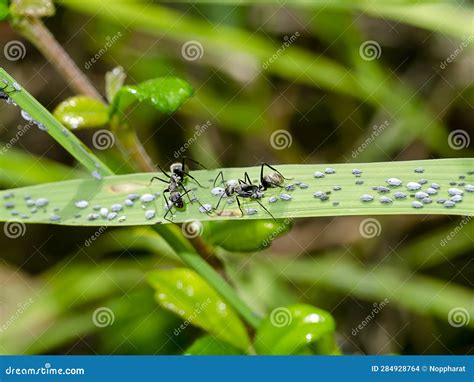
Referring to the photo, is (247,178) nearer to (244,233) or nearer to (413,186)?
(244,233)

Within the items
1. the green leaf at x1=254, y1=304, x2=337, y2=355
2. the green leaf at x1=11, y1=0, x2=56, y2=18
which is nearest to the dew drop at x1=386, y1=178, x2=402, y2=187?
the green leaf at x1=254, y1=304, x2=337, y2=355

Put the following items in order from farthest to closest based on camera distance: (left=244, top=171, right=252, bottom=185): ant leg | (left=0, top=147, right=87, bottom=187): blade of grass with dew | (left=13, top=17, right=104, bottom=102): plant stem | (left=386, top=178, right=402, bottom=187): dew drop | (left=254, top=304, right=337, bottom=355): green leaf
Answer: (left=0, top=147, right=87, bottom=187): blade of grass with dew → (left=13, top=17, right=104, bottom=102): plant stem → (left=244, top=171, right=252, bottom=185): ant leg → (left=386, top=178, right=402, bottom=187): dew drop → (left=254, top=304, right=337, bottom=355): green leaf

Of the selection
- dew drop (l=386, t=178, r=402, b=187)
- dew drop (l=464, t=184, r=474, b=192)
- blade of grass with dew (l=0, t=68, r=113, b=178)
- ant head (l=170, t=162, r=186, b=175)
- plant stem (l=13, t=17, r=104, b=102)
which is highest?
plant stem (l=13, t=17, r=104, b=102)

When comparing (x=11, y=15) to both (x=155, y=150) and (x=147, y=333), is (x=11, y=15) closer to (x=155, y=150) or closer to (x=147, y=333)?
(x=155, y=150)

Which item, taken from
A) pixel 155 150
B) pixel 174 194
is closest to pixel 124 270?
pixel 155 150

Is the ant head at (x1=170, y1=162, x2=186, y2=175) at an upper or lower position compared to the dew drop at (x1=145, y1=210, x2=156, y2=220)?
upper

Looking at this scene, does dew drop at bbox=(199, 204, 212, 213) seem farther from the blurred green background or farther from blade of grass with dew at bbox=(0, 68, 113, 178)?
the blurred green background

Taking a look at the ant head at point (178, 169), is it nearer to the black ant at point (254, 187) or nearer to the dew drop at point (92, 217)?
the black ant at point (254, 187)

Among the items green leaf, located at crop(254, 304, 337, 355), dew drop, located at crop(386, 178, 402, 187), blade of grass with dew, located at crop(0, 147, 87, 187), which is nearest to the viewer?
green leaf, located at crop(254, 304, 337, 355)
